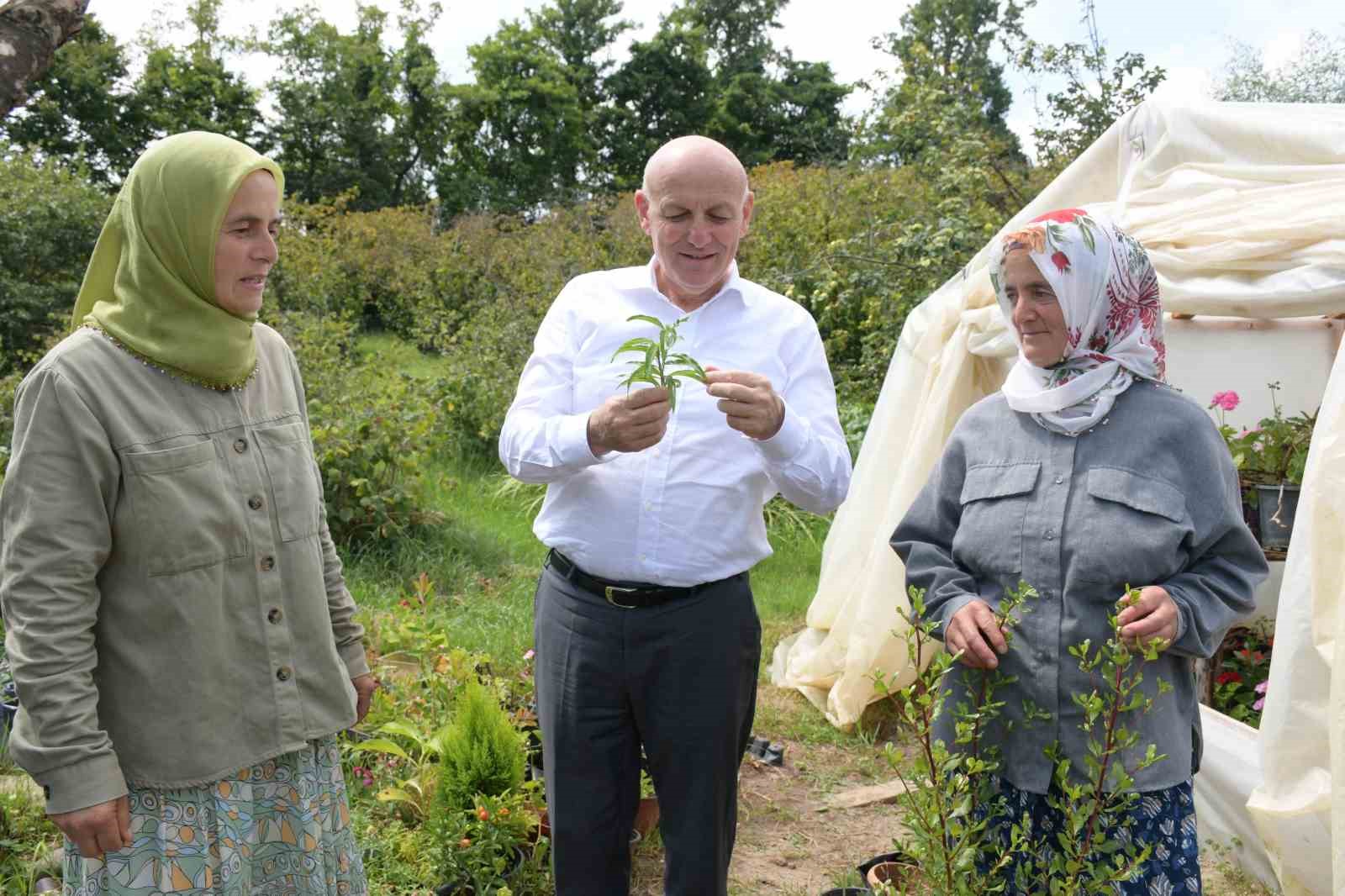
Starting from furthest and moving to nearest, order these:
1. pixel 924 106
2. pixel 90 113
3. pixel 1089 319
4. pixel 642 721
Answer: pixel 90 113
pixel 924 106
pixel 642 721
pixel 1089 319

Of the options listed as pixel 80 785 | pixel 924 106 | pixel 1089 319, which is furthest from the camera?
pixel 924 106

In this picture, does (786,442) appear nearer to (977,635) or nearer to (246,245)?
(977,635)

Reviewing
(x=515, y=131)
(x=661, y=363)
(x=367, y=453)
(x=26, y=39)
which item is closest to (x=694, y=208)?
(x=661, y=363)

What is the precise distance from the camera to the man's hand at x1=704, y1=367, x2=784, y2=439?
7.04 ft

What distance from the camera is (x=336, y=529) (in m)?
6.38

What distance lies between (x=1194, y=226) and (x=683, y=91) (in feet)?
95.8

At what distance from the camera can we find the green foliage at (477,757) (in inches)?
130

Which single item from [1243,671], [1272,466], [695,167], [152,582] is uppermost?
[695,167]

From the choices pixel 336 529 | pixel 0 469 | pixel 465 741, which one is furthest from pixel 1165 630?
pixel 336 529

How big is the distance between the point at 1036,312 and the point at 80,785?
6.19ft

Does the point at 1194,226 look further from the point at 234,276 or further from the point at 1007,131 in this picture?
the point at 1007,131

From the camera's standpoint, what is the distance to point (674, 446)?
241cm

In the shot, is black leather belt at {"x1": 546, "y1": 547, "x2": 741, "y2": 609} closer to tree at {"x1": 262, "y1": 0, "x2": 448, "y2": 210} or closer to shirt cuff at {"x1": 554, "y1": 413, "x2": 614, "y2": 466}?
shirt cuff at {"x1": 554, "y1": 413, "x2": 614, "y2": 466}

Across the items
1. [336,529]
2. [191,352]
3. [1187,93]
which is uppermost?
[1187,93]
